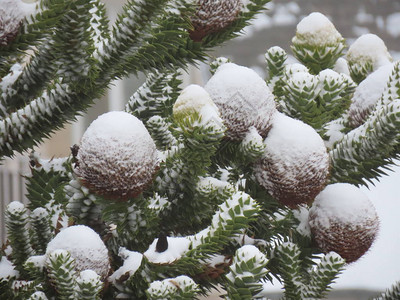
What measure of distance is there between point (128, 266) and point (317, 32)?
1.30ft

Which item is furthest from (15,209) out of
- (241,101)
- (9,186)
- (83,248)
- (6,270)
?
(9,186)

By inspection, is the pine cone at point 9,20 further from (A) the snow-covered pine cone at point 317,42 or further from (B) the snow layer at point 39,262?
(A) the snow-covered pine cone at point 317,42

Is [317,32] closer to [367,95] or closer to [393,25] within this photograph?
[367,95]

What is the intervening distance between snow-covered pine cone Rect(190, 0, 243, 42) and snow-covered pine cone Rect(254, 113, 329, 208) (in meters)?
0.13

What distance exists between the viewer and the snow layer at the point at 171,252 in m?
0.50

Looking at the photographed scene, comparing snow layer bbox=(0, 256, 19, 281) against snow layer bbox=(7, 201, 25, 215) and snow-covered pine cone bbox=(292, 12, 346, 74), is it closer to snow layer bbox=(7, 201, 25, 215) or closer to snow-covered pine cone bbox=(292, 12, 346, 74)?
snow layer bbox=(7, 201, 25, 215)

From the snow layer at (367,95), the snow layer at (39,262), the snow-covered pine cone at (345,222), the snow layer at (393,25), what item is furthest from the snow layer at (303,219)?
the snow layer at (393,25)

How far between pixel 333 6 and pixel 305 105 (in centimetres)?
276

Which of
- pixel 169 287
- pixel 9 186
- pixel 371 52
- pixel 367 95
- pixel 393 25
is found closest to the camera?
pixel 169 287

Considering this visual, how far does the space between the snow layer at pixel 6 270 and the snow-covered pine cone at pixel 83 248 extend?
0.36ft

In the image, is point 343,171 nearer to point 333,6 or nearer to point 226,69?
point 226,69

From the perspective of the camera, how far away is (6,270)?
613mm

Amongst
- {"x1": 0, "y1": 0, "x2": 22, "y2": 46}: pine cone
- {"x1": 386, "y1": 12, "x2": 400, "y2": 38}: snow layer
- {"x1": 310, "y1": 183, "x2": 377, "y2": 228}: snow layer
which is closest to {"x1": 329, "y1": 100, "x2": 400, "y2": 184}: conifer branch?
{"x1": 310, "y1": 183, "x2": 377, "y2": 228}: snow layer

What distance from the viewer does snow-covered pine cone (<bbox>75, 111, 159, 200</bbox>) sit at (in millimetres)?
499
